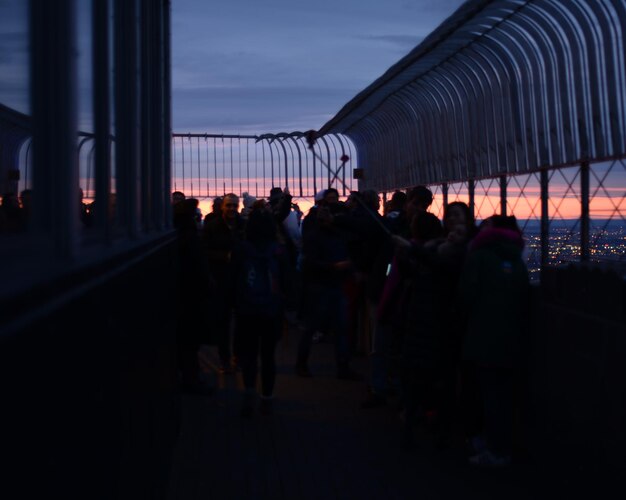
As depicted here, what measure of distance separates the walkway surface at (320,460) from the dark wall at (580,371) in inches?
11.4

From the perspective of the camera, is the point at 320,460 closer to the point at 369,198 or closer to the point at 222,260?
the point at 369,198

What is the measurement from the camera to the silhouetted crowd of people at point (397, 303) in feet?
23.0

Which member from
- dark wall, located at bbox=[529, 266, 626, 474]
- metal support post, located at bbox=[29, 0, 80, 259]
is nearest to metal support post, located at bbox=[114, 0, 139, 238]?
metal support post, located at bbox=[29, 0, 80, 259]

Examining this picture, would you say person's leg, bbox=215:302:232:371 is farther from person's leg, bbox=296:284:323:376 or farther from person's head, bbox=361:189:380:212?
person's head, bbox=361:189:380:212

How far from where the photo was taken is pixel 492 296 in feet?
22.7

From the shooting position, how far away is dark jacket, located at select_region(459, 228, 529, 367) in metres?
6.93

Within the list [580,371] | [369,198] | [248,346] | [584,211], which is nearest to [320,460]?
[248,346]

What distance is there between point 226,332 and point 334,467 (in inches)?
155

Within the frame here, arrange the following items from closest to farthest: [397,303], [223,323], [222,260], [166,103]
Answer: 1. [166,103]
2. [397,303]
3. [223,323]
4. [222,260]

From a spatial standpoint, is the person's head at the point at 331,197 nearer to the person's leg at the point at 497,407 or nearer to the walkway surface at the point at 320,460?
the walkway surface at the point at 320,460

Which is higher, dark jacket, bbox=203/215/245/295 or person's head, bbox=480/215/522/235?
person's head, bbox=480/215/522/235

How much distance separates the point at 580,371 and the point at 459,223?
1.79 m

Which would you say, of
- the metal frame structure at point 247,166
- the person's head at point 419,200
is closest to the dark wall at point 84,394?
the person's head at point 419,200

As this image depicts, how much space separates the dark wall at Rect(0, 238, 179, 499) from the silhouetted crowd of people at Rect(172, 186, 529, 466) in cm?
385
